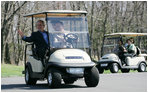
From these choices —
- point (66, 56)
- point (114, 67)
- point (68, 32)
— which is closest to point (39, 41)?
point (68, 32)

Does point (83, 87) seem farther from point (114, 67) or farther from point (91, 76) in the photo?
point (114, 67)

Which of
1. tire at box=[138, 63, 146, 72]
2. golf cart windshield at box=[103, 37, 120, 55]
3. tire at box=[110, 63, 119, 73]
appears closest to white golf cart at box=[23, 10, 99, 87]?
tire at box=[110, 63, 119, 73]

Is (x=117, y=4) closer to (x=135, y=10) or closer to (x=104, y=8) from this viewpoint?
(x=135, y=10)

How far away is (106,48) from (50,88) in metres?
12.9

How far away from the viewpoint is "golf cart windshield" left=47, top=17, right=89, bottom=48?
14.1 meters

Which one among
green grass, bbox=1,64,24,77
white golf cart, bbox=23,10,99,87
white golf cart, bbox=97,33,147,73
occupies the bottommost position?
green grass, bbox=1,64,24,77

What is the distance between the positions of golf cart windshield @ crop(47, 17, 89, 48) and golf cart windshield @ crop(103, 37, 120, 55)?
11.0 meters

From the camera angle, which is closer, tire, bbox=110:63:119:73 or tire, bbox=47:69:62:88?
tire, bbox=47:69:62:88

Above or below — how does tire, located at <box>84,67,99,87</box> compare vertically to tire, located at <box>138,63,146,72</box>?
above

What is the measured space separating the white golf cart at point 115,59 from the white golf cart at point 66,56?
9.67m

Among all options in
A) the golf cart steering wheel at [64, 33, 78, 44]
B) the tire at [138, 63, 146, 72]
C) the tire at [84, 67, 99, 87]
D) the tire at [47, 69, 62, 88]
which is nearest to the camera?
the tire at [47, 69, 62, 88]

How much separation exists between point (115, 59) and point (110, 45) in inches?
53.2

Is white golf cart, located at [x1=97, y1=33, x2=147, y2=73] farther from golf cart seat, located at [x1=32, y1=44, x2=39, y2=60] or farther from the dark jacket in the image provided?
the dark jacket

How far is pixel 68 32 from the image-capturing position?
47.1 ft
